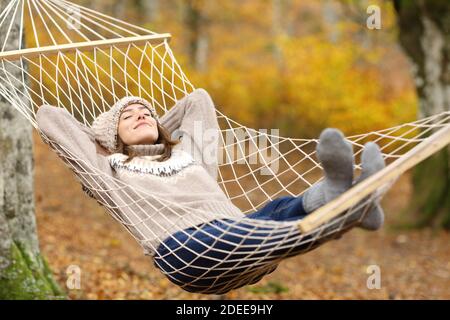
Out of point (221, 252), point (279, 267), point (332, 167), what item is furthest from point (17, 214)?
point (279, 267)

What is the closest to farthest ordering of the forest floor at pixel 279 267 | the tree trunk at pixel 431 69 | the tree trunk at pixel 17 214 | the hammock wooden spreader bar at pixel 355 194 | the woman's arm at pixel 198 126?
the hammock wooden spreader bar at pixel 355 194, the woman's arm at pixel 198 126, the tree trunk at pixel 17 214, the forest floor at pixel 279 267, the tree trunk at pixel 431 69

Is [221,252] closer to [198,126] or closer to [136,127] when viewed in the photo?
[136,127]

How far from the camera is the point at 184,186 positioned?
97.0 inches

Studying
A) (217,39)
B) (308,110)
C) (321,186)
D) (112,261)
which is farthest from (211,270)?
(217,39)

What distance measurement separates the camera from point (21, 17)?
113 inches

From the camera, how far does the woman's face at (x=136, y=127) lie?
2566mm

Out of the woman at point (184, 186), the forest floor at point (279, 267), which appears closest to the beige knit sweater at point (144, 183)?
the woman at point (184, 186)

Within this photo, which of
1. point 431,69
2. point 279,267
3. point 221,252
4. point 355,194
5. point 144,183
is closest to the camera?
point 355,194

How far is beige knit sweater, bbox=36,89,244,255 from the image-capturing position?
89.9 inches

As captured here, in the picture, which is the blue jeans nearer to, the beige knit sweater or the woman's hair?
the beige knit sweater

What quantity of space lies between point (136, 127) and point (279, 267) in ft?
7.82

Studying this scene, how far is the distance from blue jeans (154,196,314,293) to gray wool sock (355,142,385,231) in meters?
0.19

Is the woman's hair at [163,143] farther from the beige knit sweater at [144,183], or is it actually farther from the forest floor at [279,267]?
the forest floor at [279,267]
